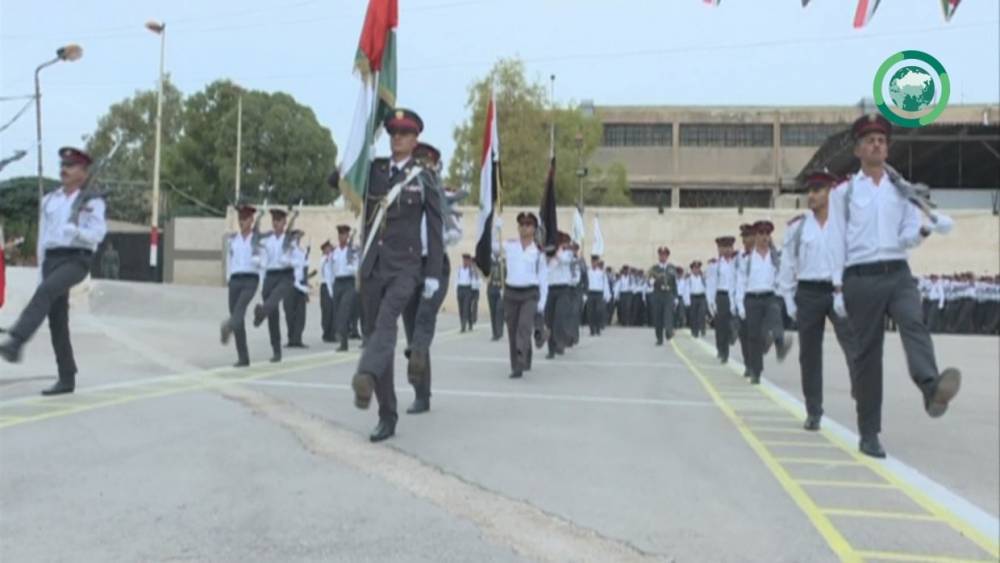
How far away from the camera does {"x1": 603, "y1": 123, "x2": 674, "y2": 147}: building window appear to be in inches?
2601

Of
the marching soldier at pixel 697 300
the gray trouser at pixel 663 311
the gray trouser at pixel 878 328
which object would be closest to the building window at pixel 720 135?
the marching soldier at pixel 697 300

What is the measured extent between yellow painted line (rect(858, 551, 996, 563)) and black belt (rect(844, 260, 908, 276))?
2273 millimetres

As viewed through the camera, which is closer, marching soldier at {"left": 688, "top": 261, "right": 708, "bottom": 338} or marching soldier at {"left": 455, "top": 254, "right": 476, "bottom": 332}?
marching soldier at {"left": 455, "top": 254, "right": 476, "bottom": 332}

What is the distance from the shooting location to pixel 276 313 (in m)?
12.9

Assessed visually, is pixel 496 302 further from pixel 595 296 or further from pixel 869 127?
pixel 869 127

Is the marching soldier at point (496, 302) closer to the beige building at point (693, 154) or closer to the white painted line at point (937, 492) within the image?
the white painted line at point (937, 492)

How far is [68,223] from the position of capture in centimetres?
788

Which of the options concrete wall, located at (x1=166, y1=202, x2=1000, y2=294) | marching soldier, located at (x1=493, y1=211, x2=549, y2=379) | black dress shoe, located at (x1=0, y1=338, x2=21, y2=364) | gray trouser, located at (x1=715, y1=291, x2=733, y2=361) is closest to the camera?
black dress shoe, located at (x1=0, y1=338, x2=21, y2=364)

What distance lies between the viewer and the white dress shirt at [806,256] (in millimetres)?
8109

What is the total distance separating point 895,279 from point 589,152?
4180 centimetres

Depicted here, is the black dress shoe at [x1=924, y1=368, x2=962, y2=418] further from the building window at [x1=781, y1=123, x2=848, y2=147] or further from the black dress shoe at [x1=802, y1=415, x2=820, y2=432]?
the building window at [x1=781, y1=123, x2=848, y2=147]

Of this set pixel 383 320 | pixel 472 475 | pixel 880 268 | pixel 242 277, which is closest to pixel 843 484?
pixel 880 268

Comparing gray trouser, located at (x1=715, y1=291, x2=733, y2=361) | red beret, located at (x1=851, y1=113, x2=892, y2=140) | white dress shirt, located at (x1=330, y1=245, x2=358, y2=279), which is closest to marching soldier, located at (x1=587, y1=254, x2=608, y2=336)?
gray trouser, located at (x1=715, y1=291, x2=733, y2=361)

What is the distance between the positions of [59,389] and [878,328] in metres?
6.76
